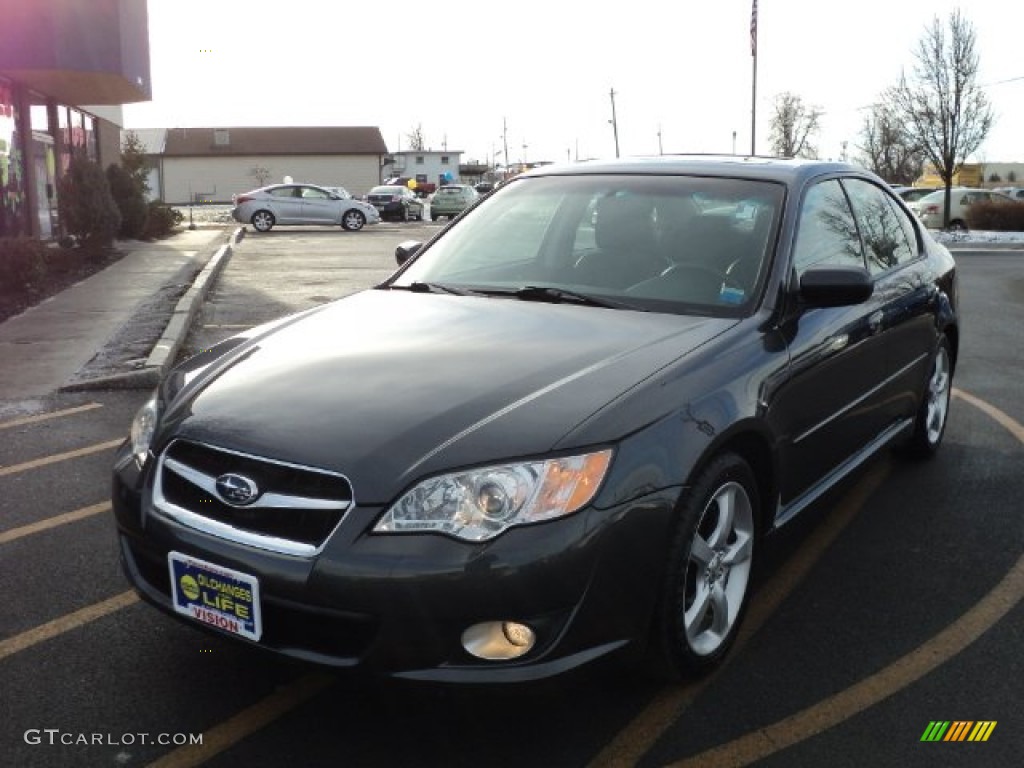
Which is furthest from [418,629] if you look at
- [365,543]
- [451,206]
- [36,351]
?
[451,206]

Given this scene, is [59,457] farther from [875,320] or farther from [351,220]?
[351,220]

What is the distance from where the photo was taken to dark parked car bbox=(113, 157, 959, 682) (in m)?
2.45

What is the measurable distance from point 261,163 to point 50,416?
77164 mm

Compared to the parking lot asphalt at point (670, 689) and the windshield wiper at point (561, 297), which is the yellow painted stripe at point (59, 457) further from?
the windshield wiper at point (561, 297)

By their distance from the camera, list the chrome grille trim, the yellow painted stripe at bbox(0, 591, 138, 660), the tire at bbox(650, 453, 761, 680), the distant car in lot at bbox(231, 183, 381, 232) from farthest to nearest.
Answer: the distant car in lot at bbox(231, 183, 381, 232) → the yellow painted stripe at bbox(0, 591, 138, 660) → the tire at bbox(650, 453, 761, 680) → the chrome grille trim

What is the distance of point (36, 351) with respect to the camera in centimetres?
838

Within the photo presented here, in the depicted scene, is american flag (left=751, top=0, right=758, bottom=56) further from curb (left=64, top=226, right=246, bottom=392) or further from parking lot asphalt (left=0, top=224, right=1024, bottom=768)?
parking lot asphalt (left=0, top=224, right=1024, bottom=768)

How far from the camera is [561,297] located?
3723mm

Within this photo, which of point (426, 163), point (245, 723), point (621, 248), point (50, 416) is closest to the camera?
point (245, 723)

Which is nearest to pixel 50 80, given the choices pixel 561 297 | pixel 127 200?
pixel 127 200

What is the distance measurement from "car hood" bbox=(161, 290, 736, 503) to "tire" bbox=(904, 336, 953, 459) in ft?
7.61

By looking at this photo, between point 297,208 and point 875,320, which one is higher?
point 297,208

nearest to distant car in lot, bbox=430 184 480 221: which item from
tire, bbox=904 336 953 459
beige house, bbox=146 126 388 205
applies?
beige house, bbox=146 126 388 205

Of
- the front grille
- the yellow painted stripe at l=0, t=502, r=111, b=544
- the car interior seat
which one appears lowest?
the yellow painted stripe at l=0, t=502, r=111, b=544
